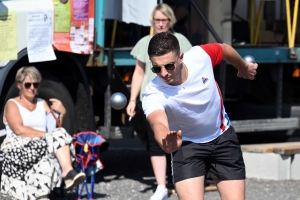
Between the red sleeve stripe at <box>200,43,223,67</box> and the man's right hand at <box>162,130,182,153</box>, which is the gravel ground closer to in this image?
the red sleeve stripe at <box>200,43,223,67</box>

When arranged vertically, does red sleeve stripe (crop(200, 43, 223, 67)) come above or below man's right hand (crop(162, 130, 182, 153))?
above

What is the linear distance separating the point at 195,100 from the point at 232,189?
58 centimetres

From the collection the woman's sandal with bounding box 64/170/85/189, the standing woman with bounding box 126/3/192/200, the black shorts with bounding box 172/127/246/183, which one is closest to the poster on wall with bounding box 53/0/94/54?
the standing woman with bounding box 126/3/192/200

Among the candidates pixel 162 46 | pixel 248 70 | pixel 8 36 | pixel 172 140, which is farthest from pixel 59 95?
pixel 172 140

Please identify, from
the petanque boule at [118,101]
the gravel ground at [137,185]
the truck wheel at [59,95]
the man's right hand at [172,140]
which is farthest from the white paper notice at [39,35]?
the man's right hand at [172,140]

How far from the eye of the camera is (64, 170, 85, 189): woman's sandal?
21.6ft

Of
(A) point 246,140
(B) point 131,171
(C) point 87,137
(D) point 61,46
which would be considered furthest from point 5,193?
(A) point 246,140

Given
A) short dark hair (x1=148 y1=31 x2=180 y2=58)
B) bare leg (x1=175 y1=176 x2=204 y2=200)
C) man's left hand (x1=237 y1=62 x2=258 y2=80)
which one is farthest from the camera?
man's left hand (x1=237 y1=62 x2=258 y2=80)

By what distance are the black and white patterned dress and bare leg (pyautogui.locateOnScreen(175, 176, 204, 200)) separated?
7.38 feet

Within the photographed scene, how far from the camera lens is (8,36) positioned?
23.2 feet

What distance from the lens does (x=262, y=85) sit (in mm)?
9461

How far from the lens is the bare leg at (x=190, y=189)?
4508 mm

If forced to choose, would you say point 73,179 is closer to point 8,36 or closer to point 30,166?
point 30,166

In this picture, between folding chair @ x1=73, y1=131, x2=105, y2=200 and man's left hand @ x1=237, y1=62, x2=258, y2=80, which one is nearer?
man's left hand @ x1=237, y1=62, x2=258, y2=80
